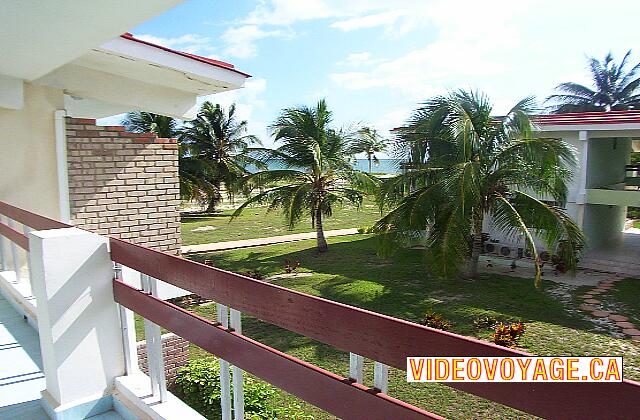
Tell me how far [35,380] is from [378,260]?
531 inches

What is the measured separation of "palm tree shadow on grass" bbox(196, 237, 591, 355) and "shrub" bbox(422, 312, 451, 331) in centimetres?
18

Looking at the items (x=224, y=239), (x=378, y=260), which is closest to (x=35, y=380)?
(x=378, y=260)

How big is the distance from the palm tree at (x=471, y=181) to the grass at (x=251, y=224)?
6925 mm

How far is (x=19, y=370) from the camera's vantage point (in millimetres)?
2908

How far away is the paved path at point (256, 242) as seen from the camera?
17.8 metres

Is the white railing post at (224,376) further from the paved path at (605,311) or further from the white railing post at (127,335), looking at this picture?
the paved path at (605,311)

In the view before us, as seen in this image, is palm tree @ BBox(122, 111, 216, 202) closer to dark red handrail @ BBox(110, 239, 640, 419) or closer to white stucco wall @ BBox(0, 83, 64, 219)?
white stucco wall @ BBox(0, 83, 64, 219)

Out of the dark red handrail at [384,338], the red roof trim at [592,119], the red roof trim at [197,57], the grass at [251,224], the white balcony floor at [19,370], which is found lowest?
the grass at [251,224]

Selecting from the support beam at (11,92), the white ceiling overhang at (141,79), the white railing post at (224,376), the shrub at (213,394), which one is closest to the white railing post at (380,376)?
the white railing post at (224,376)

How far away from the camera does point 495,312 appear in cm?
1027

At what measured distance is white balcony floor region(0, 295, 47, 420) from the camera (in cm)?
244

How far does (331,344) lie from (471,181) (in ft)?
32.5

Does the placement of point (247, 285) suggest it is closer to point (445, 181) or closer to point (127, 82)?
point (127, 82)

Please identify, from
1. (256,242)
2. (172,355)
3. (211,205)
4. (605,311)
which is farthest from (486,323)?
(211,205)
